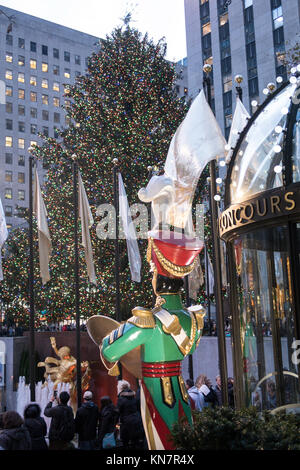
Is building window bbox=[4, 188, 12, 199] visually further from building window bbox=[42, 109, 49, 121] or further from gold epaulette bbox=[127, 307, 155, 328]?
gold epaulette bbox=[127, 307, 155, 328]

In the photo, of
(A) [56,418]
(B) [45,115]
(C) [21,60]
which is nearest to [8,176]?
(B) [45,115]

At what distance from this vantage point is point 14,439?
5727 millimetres

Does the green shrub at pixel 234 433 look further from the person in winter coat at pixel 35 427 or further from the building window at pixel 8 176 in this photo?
the building window at pixel 8 176

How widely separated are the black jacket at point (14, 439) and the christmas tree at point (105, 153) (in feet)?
46.3

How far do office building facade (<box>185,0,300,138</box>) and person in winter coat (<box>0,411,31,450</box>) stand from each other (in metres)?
34.6

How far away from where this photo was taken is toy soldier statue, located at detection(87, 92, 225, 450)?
5961 mm

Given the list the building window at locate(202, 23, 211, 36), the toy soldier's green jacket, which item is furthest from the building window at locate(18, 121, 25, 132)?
the toy soldier's green jacket

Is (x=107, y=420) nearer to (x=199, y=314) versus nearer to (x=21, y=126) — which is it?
(x=199, y=314)

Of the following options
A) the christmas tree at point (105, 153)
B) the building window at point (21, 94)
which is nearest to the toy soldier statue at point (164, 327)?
the christmas tree at point (105, 153)

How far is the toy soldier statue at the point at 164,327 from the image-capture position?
235 inches

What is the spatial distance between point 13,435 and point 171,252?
8.80 ft

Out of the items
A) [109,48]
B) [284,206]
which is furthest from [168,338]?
[109,48]

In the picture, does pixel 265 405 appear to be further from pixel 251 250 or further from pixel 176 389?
pixel 251 250

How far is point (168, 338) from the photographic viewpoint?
6.14 meters
